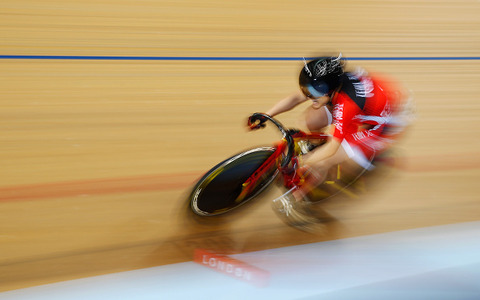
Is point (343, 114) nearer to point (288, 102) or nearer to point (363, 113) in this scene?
point (363, 113)

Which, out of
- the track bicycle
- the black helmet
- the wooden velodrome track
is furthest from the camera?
the wooden velodrome track

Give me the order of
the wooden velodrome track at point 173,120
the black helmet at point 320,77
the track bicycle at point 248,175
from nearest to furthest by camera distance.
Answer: the black helmet at point 320,77 < the track bicycle at point 248,175 < the wooden velodrome track at point 173,120

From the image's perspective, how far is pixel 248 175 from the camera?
2273 millimetres

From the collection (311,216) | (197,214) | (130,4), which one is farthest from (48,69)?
(311,216)

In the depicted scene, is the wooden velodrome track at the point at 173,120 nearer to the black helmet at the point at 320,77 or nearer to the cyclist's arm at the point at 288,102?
the cyclist's arm at the point at 288,102

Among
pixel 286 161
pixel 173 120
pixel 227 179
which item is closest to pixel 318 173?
pixel 286 161

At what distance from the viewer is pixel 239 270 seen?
2018 millimetres

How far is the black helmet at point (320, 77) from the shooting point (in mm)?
2068

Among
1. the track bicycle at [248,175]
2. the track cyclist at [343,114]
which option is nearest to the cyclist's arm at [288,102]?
the track cyclist at [343,114]

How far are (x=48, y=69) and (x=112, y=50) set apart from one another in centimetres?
58

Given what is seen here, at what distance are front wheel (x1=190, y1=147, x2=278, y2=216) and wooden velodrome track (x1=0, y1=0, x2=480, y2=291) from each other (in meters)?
0.09

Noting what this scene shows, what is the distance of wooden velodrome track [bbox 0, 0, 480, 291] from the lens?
2352mm

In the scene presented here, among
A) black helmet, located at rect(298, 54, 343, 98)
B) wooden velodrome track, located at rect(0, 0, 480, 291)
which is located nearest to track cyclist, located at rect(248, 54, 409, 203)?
black helmet, located at rect(298, 54, 343, 98)

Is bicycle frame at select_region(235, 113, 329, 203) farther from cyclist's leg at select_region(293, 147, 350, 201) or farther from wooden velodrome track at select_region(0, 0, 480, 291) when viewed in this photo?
wooden velodrome track at select_region(0, 0, 480, 291)
